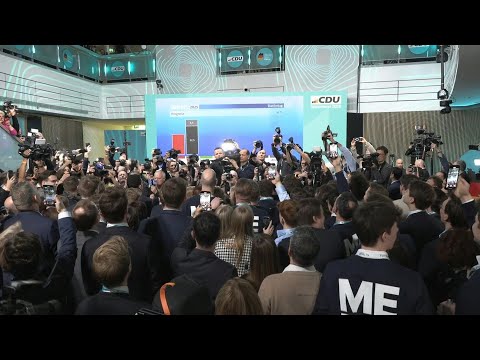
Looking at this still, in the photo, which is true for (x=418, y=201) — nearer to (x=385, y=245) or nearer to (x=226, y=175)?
(x=385, y=245)

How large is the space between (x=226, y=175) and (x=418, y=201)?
121 inches

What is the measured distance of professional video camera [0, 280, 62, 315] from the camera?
1.80 metres

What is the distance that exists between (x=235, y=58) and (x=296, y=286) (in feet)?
49.6

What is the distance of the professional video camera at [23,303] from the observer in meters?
1.80

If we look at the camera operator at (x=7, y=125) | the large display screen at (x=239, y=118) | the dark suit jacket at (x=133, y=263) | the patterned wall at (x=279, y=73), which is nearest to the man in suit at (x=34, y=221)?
the dark suit jacket at (x=133, y=263)

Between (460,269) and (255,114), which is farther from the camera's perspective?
(255,114)

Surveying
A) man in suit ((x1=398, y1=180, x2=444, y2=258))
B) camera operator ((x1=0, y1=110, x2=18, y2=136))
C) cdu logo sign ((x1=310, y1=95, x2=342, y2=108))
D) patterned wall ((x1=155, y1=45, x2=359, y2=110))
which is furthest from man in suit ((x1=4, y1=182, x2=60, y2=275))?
patterned wall ((x1=155, y1=45, x2=359, y2=110))

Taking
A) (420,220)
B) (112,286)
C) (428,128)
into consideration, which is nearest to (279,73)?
(428,128)

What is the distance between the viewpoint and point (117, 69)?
1872cm

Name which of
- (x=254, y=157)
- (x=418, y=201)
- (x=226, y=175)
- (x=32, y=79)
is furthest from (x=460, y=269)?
(x=32, y=79)

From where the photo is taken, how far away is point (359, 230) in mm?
2057

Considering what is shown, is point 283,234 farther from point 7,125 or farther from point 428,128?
point 428,128

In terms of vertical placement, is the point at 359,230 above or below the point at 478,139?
below

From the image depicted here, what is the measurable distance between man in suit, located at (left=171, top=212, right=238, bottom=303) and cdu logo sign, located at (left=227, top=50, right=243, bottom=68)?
14572 millimetres
